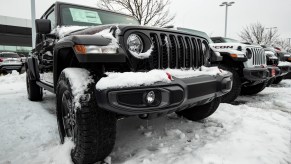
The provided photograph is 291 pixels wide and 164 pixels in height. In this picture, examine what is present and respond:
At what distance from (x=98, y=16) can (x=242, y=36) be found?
119ft

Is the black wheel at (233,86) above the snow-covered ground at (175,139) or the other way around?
above

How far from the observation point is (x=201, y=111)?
10.2 feet

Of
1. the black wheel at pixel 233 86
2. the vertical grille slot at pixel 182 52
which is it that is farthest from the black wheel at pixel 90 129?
the black wheel at pixel 233 86

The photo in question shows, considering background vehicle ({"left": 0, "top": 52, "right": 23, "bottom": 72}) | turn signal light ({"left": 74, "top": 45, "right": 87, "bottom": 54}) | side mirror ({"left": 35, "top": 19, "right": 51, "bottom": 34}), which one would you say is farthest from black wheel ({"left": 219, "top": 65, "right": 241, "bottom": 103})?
background vehicle ({"left": 0, "top": 52, "right": 23, "bottom": 72})

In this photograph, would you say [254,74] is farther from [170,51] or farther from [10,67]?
[10,67]

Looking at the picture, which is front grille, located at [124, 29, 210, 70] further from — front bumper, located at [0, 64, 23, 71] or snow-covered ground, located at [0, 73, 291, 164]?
front bumper, located at [0, 64, 23, 71]

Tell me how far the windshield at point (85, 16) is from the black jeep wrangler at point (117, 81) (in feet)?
3.53

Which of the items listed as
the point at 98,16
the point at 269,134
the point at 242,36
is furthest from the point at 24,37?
the point at 269,134

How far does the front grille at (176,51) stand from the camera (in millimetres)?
2156

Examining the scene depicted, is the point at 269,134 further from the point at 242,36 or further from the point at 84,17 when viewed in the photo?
the point at 242,36

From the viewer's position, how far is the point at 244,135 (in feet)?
8.77

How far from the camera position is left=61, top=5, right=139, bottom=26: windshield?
3.28 meters

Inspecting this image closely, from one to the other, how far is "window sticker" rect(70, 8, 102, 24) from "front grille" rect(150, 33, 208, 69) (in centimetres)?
160

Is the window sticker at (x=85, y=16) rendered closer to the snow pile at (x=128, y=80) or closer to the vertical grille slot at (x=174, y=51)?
the vertical grille slot at (x=174, y=51)
